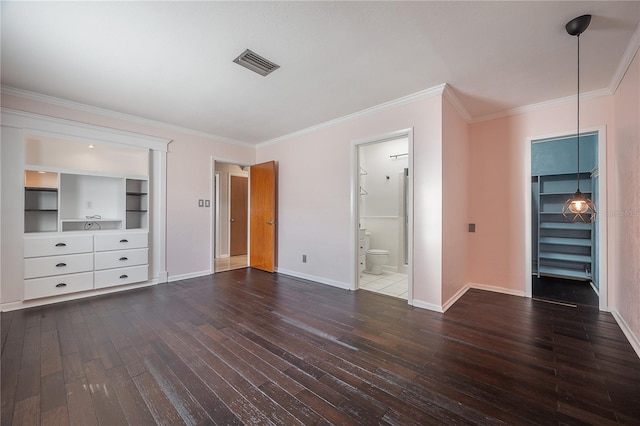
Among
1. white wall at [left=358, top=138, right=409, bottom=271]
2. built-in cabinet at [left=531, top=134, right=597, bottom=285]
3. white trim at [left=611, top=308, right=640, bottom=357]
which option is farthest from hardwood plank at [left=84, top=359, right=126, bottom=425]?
built-in cabinet at [left=531, top=134, right=597, bottom=285]

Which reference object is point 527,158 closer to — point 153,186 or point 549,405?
point 549,405

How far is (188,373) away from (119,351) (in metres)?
0.74

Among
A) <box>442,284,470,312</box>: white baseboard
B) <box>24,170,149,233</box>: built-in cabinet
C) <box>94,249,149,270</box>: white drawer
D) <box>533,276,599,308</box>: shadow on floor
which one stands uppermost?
<box>24,170,149,233</box>: built-in cabinet

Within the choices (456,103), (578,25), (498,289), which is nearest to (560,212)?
(498,289)

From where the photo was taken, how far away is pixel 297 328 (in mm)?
2449

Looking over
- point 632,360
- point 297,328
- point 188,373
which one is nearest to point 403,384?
point 297,328

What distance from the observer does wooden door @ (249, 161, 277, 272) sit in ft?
15.4

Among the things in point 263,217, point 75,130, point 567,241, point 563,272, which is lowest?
point 563,272

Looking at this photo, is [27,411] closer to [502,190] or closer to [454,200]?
[454,200]

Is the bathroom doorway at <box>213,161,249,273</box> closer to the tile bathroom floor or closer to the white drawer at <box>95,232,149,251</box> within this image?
the white drawer at <box>95,232,149,251</box>

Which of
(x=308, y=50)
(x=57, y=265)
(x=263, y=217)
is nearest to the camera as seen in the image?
(x=308, y=50)

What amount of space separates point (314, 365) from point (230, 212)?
5321 mm

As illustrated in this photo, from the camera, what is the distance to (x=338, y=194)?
12.6ft

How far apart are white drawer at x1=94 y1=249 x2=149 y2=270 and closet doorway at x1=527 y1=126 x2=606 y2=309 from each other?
5.69 meters
